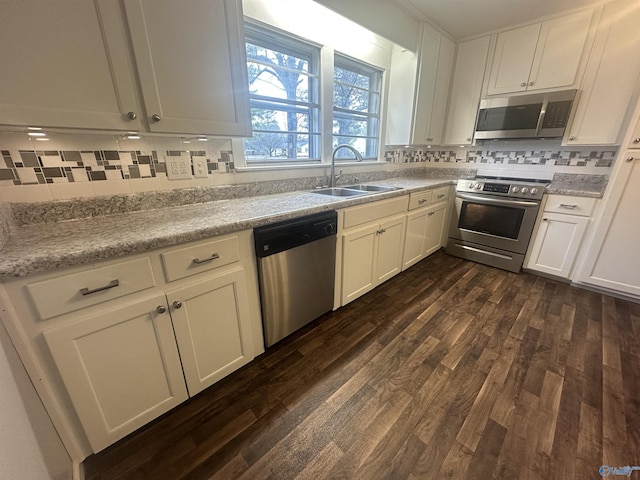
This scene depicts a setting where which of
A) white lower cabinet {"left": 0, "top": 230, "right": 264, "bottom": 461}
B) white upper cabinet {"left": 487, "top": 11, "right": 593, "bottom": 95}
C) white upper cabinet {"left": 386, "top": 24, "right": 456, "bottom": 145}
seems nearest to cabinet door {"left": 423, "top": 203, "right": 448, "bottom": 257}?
white upper cabinet {"left": 386, "top": 24, "right": 456, "bottom": 145}

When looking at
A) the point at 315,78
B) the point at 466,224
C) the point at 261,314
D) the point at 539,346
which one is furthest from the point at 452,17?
the point at 261,314

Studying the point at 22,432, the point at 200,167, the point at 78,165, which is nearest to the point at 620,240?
the point at 200,167

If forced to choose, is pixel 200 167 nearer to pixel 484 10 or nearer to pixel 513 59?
pixel 484 10

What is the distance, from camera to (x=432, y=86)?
9.10ft

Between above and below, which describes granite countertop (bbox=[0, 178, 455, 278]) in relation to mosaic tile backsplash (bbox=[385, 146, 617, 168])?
below

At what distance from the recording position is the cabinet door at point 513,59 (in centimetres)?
244

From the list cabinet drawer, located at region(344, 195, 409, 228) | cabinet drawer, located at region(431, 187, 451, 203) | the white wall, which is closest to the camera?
the white wall

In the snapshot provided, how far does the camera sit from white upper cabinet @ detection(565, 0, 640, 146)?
203 centimetres

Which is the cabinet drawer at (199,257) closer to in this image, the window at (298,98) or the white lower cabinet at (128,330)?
the white lower cabinet at (128,330)

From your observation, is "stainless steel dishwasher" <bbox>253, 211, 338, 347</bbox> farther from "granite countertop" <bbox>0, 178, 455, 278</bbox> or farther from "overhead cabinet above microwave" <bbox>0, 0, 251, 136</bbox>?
"overhead cabinet above microwave" <bbox>0, 0, 251, 136</bbox>

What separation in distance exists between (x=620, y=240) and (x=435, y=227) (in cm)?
141

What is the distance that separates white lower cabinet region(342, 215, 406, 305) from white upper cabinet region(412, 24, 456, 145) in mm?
1285

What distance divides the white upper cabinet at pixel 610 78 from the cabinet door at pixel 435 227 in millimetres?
1281

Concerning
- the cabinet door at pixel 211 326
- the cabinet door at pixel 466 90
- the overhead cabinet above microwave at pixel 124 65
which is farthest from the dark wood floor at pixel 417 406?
the cabinet door at pixel 466 90
